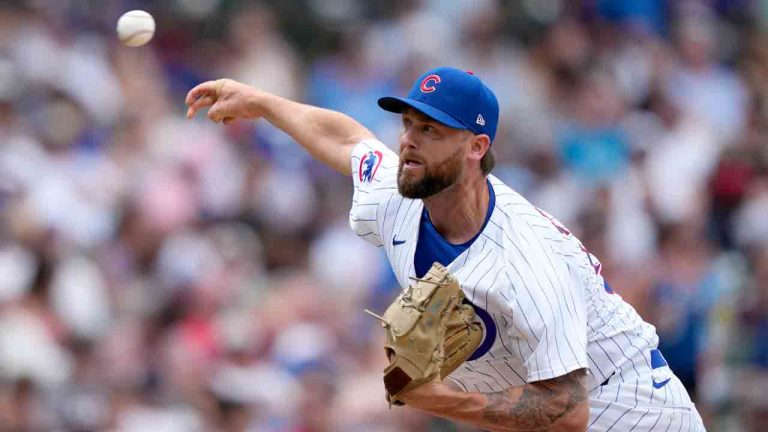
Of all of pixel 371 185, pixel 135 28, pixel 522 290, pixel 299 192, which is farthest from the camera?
pixel 299 192

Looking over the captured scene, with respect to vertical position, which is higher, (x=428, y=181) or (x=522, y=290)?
(x=428, y=181)

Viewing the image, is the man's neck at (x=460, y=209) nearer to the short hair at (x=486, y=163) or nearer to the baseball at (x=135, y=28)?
the short hair at (x=486, y=163)

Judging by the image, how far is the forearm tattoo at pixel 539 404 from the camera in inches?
185

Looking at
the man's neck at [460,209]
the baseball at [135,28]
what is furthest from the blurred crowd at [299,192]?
the man's neck at [460,209]

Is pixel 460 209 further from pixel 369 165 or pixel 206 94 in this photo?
pixel 206 94

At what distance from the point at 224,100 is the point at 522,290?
5.53 ft

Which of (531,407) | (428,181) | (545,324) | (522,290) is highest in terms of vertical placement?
(428,181)

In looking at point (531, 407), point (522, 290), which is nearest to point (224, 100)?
point (522, 290)

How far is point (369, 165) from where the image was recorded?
214 inches

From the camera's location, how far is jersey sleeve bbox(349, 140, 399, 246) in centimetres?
532

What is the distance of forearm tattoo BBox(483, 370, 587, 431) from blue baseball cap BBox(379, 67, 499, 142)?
0.97m

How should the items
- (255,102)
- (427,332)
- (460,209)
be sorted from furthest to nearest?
(255,102), (460,209), (427,332)

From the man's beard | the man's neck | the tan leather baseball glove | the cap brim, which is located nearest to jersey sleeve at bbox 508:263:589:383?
the tan leather baseball glove

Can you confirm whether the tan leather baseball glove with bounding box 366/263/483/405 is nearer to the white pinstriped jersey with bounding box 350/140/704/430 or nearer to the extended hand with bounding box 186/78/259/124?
the white pinstriped jersey with bounding box 350/140/704/430
